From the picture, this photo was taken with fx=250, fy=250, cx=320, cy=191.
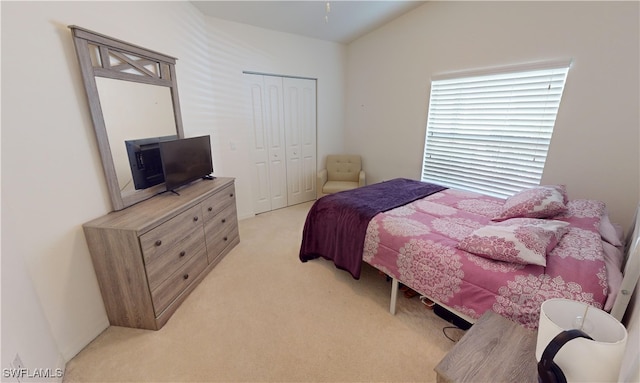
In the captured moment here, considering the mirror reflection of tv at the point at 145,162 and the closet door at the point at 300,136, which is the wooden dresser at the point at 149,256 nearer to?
the mirror reflection of tv at the point at 145,162

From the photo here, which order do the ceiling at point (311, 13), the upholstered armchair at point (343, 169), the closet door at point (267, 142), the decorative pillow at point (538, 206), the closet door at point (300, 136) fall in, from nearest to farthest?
the decorative pillow at point (538, 206)
the ceiling at point (311, 13)
the closet door at point (267, 142)
the closet door at point (300, 136)
the upholstered armchair at point (343, 169)

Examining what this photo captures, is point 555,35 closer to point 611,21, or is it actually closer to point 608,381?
point 611,21

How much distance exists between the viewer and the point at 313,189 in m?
4.54

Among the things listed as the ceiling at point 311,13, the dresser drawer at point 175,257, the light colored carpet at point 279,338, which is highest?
the ceiling at point 311,13

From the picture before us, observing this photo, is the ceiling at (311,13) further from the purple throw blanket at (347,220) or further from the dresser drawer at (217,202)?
the purple throw blanket at (347,220)

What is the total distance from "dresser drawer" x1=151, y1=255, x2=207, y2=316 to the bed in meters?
1.00

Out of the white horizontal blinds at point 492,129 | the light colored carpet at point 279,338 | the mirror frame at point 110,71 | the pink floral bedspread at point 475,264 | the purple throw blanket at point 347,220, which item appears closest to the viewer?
the pink floral bedspread at point 475,264

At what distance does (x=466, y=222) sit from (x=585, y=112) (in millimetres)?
1490

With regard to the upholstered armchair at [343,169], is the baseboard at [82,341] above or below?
below

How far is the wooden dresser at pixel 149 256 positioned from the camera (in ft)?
5.29

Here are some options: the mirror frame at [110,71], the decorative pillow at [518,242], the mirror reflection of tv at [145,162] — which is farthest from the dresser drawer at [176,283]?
the decorative pillow at [518,242]

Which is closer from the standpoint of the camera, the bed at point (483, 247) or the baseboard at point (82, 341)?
the bed at point (483, 247)

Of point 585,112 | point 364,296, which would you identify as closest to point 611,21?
point 585,112

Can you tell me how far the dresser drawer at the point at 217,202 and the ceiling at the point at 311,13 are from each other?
2.00m
